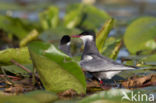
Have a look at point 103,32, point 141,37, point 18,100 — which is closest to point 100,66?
point 103,32

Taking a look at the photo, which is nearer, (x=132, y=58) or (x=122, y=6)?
(x=132, y=58)

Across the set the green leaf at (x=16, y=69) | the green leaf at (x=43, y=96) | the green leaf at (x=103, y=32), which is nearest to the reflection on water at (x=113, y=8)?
the green leaf at (x=103, y=32)

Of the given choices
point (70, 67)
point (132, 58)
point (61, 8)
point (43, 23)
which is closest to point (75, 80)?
point (70, 67)

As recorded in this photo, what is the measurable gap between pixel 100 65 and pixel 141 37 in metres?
2.24

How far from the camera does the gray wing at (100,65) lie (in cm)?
409

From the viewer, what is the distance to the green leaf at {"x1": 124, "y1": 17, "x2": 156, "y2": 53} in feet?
20.0

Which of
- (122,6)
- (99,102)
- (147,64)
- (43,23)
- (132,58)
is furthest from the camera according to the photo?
(122,6)

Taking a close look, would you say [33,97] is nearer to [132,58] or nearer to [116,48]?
[116,48]

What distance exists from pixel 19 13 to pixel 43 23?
425 centimetres

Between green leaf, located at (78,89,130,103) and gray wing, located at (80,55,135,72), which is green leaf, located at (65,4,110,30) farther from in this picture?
green leaf, located at (78,89,130,103)

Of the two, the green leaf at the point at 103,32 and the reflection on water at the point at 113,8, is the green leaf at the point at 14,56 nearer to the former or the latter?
the green leaf at the point at 103,32

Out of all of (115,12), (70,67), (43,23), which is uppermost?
(115,12)

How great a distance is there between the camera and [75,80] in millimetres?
3623

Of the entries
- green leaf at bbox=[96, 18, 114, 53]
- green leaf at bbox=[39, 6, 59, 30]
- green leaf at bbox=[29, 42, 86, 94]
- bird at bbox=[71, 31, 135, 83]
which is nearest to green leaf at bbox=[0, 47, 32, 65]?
bird at bbox=[71, 31, 135, 83]
